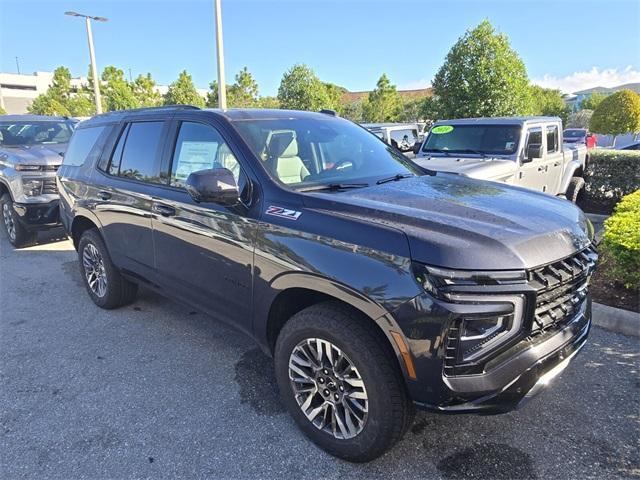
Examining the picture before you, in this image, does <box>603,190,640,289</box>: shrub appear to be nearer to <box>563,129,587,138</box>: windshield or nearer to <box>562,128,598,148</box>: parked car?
<box>562,128,598,148</box>: parked car

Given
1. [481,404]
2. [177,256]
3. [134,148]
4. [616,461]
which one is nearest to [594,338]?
[616,461]

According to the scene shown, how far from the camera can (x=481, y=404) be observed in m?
2.02

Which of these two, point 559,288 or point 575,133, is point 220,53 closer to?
point 559,288

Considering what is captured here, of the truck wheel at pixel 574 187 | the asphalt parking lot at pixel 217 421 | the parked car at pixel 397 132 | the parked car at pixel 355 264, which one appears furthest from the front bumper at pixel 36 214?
the truck wheel at pixel 574 187

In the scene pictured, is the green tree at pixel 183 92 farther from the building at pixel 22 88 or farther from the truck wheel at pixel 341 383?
the building at pixel 22 88

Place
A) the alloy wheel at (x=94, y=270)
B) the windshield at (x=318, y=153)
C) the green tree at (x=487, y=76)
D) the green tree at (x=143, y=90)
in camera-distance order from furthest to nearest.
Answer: the green tree at (x=143, y=90) → the green tree at (x=487, y=76) → the alloy wheel at (x=94, y=270) → the windshield at (x=318, y=153)

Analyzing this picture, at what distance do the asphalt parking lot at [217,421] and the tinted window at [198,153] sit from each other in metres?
1.46

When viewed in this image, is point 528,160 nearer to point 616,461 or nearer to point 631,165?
point 631,165

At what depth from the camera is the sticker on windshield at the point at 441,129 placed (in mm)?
7432

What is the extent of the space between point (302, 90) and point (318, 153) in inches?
808

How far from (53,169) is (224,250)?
17.0ft

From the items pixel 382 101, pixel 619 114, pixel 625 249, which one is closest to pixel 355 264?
pixel 625 249

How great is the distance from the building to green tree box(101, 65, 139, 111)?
3046cm

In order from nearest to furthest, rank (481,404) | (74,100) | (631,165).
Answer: (481,404)
(631,165)
(74,100)
